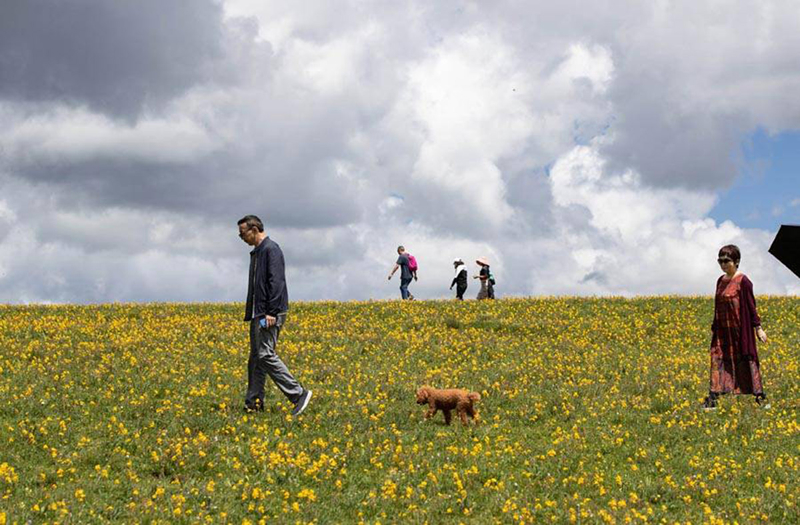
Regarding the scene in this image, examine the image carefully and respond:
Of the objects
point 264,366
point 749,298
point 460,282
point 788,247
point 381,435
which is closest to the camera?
point 788,247

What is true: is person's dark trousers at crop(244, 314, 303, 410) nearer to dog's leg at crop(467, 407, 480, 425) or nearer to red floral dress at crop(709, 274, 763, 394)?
dog's leg at crop(467, 407, 480, 425)

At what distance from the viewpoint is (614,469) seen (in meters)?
10.7

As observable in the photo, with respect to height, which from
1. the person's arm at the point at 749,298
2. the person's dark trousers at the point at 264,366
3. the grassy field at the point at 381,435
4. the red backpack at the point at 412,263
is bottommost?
the grassy field at the point at 381,435

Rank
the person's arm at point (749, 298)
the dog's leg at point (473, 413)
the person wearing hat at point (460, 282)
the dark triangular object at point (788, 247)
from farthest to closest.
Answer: the person wearing hat at point (460, 282)
the person's arm at point (749, 298)
the dog's leg at point (473, 413)
the dark triangular object at point (788, 247)

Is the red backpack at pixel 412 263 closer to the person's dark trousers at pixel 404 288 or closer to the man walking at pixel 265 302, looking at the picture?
the person's dark trousers at pixel 404 288

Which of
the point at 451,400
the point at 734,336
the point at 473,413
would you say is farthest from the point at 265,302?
the point at 734,336

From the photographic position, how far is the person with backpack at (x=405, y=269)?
3269cm

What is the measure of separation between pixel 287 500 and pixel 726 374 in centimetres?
878

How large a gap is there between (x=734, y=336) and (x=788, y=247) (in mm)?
9545

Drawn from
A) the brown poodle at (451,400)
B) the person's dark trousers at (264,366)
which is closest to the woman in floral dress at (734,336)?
the brown poodle at (451,400)

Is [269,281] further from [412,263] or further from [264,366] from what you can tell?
[412,263]

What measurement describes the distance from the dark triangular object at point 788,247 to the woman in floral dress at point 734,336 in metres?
8.81

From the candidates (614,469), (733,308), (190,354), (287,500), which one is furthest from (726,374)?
(190,354)

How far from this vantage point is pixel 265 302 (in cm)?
1241
